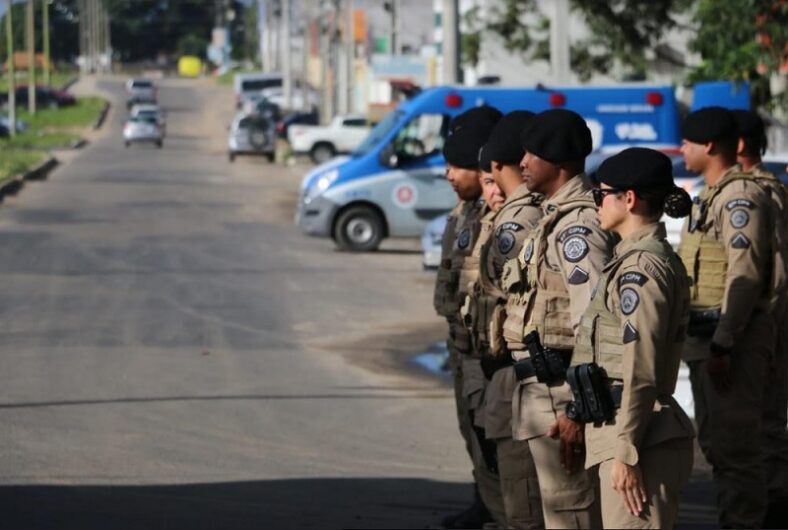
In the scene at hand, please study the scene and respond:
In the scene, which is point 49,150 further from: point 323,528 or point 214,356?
point 323,528

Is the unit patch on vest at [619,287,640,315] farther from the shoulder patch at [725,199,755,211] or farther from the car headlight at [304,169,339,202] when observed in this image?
the car headlight at [304,169,339,202]

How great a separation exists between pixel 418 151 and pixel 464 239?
14.7 meters

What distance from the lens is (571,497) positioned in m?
5.41

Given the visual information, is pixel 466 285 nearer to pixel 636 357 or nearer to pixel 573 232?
pixel 573 232

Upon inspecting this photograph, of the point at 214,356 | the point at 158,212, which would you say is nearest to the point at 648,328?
the point at 214,356

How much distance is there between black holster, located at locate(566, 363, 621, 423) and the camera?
493 cm

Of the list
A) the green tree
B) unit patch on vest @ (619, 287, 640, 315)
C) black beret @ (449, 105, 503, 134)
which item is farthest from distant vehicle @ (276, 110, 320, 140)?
unit patch on vest @ (619, 287, 640, 315)

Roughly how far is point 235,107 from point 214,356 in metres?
77.0

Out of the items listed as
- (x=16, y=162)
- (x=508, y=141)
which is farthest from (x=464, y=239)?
(x=16, y=162)

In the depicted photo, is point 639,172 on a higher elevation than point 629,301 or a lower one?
higher

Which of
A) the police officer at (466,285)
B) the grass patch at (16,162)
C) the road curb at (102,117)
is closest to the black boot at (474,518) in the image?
the police officer at (466,285)

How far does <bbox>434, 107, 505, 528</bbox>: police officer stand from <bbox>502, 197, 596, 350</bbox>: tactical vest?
4.14 ft

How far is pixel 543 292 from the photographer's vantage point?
222 inches

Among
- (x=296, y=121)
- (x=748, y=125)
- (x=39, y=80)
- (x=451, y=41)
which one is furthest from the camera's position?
(x=39, y=80)
